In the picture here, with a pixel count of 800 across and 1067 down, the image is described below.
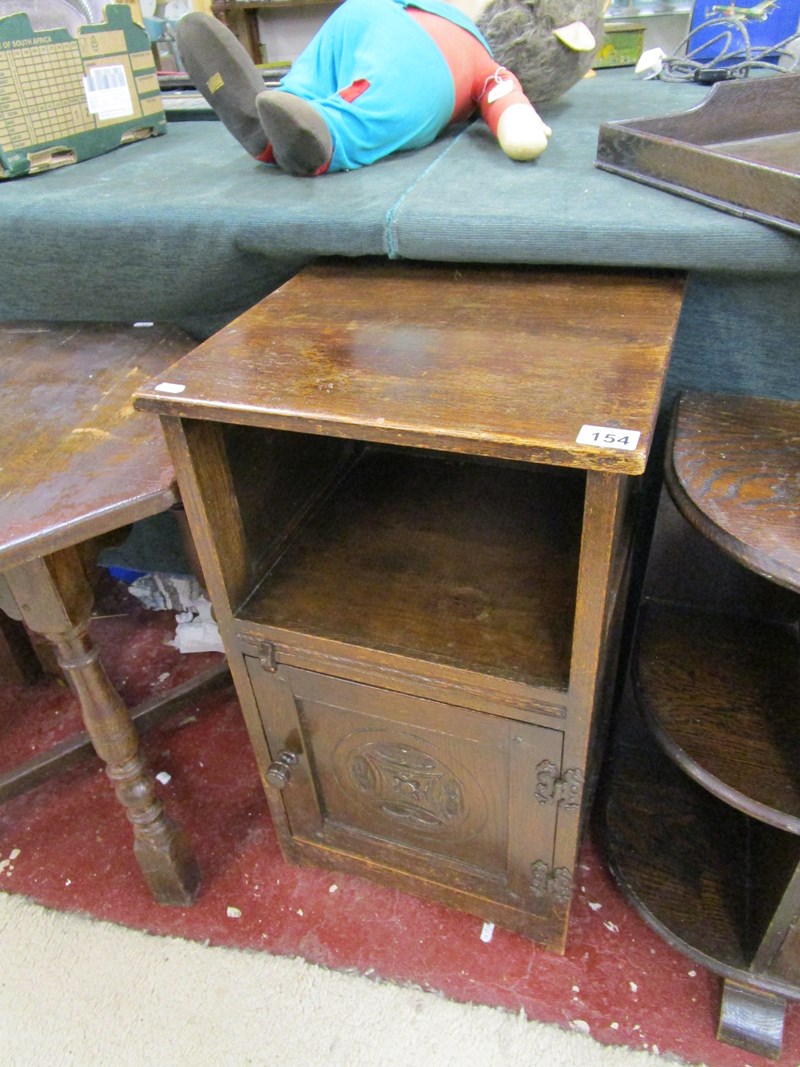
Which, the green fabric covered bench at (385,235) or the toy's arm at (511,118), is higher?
→ the toy's arm at (511,118)

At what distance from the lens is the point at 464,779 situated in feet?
2.66

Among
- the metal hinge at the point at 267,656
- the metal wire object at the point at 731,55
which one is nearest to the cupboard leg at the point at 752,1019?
the metal hinge at the point at 267,656

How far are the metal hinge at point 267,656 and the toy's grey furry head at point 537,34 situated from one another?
2.93ft

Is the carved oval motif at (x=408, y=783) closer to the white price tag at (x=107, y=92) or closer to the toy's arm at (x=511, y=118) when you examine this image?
the toy's arm at (x=511, y=118)

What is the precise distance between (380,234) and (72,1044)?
3.34 ft

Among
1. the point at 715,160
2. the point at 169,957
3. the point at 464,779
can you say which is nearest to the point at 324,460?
the point at 464,779

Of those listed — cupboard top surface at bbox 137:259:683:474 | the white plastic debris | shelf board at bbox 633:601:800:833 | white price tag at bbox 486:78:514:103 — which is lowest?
the white plastic debris

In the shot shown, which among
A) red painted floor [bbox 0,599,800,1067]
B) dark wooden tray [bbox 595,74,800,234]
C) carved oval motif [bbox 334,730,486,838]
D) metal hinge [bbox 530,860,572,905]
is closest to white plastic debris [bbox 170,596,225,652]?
red painted floor [bbox 0,599,800,1067]

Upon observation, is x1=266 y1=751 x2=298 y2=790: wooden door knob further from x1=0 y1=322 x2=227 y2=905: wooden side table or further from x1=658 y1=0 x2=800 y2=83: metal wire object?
x1=658 y1=0 x2=800 y2=83: metal wire object

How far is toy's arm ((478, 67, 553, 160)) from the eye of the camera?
0.89 meters

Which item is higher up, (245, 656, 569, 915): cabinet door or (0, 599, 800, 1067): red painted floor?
(245, 656, 569, 915): cabinet door

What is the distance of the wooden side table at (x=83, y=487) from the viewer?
69cm

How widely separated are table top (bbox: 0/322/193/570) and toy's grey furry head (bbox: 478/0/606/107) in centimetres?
62

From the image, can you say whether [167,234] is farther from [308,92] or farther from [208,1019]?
[208,1019]
